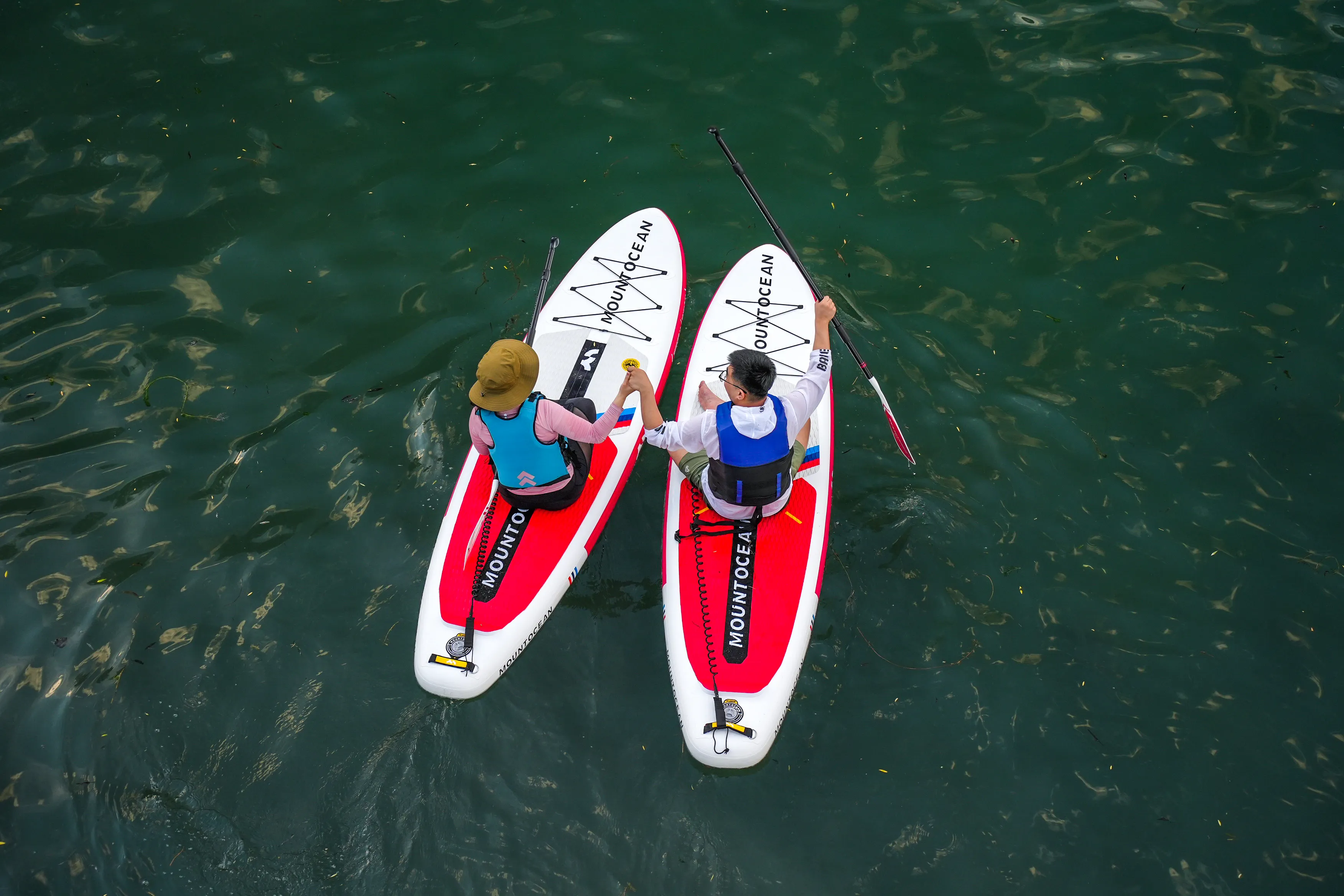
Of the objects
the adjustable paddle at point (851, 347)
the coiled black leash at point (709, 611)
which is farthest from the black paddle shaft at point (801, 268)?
the coiled black leash at point (709, 611)

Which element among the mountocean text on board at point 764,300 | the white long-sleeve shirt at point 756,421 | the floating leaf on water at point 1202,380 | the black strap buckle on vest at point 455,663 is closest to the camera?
the white long-sleeve shirt at point 756,421

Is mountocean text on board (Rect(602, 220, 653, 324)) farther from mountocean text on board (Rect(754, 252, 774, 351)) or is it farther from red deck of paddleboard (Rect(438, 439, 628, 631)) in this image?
red deck of paddleboard (Rect(438, 439, 628, 631))

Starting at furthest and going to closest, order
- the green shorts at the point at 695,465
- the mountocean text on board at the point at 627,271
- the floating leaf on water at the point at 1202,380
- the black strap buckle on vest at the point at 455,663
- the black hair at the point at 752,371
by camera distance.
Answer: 1. the mountocean text on board at the point at 627,271
2. the floating leaf on water at the point at 1202,380
3. the green shorts at the point at 695,465
4. the black strap buckle on vest at the point at 455,663
5. the black hair at the point at 752,371

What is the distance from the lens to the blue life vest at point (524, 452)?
14.9ft

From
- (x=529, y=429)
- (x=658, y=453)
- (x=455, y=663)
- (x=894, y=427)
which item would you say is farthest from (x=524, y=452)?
(x=894, y=427)

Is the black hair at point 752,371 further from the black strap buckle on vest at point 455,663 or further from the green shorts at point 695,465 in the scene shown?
the black strap buckle on vest at point 455,663

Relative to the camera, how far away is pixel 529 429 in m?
4.57

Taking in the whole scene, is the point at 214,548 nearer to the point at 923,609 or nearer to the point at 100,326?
the point at 100,326

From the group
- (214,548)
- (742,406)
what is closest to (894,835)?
(742,406)

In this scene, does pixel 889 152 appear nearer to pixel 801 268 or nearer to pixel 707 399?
pixel 801 268

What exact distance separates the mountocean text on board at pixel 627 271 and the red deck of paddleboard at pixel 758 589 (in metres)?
1.65

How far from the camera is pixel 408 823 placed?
14.4 ft

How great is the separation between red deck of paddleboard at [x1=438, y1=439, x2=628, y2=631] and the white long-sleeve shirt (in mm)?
976

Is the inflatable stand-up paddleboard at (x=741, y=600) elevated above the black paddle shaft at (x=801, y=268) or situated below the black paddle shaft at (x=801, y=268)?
below
